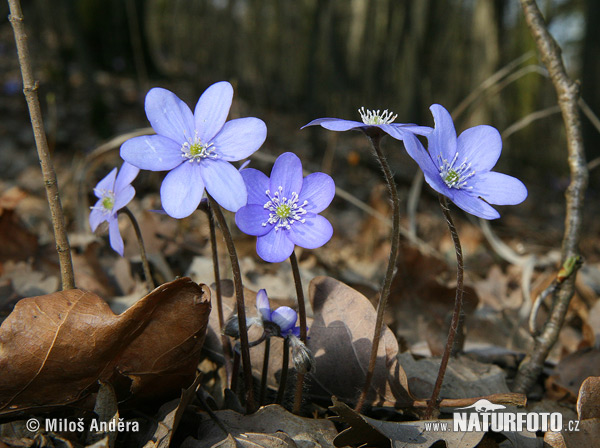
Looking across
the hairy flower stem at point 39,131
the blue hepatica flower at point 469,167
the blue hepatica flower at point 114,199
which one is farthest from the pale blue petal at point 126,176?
the blue hepatica flower at point 469,167

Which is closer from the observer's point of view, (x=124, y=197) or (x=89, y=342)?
(x=89, y=342)

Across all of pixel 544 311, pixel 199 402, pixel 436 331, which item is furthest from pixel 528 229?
pixel 199 402

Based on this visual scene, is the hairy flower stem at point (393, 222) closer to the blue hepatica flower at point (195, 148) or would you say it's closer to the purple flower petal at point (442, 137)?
the purple flower petal at point (442, 137)

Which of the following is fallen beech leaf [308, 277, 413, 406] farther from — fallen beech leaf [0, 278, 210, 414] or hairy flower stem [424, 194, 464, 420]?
fallen beech leaf [0, 278, 210, 414]

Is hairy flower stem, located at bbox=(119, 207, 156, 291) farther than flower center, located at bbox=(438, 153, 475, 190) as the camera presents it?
Yes

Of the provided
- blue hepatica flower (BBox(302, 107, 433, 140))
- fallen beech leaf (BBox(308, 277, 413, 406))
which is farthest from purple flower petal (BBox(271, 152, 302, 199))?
fallen beech leaf (BBox(308, 277, 413, 406))

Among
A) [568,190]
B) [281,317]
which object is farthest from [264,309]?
[568,190]

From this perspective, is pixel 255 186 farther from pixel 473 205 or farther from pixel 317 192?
pixel 473 205
